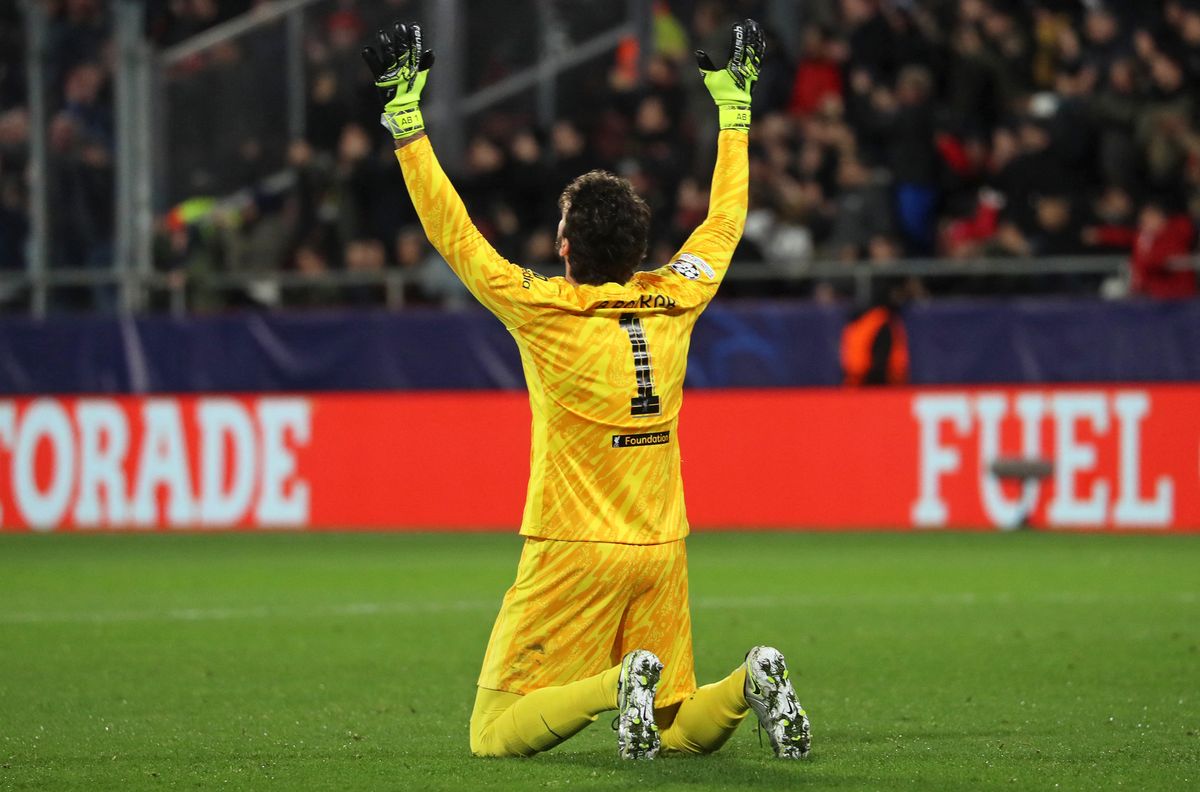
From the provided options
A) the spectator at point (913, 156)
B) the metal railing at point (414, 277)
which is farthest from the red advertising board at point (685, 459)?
the spectator at point (913, 156)

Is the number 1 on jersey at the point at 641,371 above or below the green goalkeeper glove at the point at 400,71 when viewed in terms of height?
below

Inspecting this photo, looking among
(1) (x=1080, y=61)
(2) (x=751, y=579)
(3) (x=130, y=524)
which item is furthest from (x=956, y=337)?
(3) (x=130, y=524)

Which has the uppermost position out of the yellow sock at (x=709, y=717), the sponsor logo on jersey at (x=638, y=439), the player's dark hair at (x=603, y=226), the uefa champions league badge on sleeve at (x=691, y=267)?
the player's dark hair at (x=603, y=226)

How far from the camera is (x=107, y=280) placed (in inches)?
765

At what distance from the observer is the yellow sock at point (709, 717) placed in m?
6.09

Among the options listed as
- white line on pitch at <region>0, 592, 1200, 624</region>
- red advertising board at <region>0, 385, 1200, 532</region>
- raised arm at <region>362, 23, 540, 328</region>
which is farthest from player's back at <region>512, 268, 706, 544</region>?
red advertising board at <region>0, 385, 1200, 532</region>

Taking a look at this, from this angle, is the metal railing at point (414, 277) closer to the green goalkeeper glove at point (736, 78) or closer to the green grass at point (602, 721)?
the green grass at point (602, 721)

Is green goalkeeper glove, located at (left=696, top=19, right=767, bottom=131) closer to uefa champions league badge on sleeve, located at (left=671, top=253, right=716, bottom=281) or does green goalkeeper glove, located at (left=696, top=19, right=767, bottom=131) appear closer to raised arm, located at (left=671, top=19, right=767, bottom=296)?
raised arm, located at (left=671, top=19, right=767, bottom=296)

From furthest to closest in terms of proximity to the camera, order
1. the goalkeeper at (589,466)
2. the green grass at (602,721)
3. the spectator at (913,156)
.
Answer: the spectator at (913,156) → the green grass at (602,721) → the goalkeeper at (589,466)

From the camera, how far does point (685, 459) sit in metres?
17.1

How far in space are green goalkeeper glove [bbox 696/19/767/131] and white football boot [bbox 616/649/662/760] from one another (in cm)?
176

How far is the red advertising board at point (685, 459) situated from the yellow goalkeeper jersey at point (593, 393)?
10406 mm

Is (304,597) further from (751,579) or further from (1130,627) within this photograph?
(1130,627)

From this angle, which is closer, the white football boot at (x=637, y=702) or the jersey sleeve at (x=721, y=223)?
the white football boot at (x=637, y=702)
